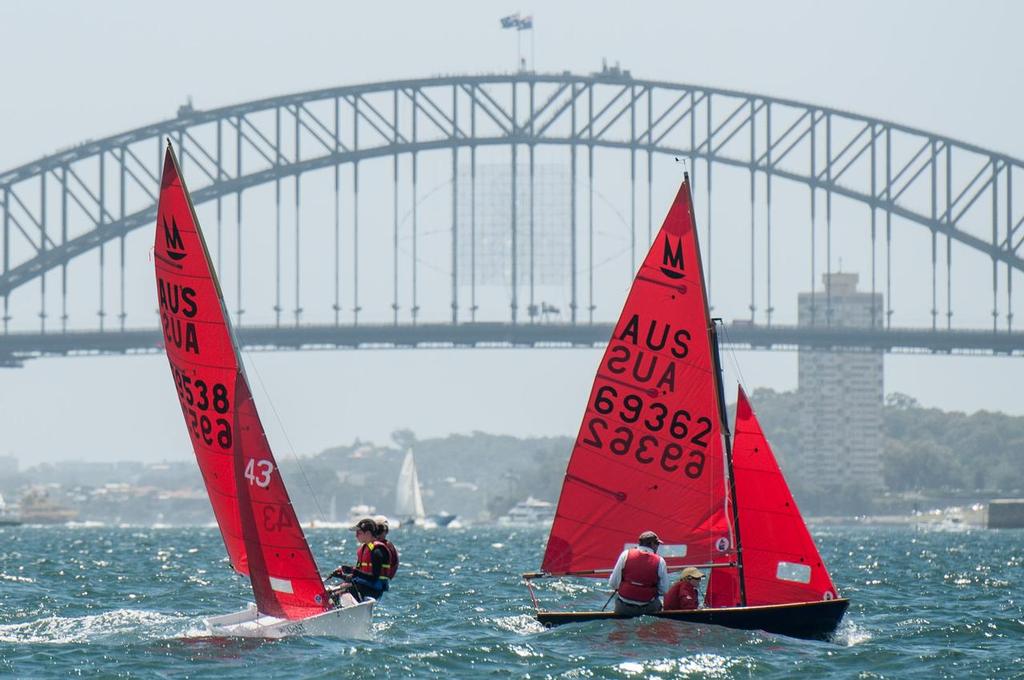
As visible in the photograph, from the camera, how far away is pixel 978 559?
1652 inches

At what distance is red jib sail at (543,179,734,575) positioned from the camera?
19.7 m

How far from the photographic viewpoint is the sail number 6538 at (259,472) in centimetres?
1877

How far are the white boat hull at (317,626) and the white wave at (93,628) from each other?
0.76m

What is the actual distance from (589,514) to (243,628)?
122 inches

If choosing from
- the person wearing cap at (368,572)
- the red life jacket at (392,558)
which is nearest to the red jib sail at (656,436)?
the red life jacket at (392,558)

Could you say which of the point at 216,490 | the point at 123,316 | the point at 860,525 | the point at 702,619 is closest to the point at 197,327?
the point at 216,490

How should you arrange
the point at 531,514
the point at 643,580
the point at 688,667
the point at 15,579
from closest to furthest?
the point at 688,667
the point at 643,580
the point at 15,579
the point at 531,514

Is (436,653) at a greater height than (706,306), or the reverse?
(706,306)

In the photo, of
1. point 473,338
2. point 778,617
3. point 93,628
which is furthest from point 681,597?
point 473,338

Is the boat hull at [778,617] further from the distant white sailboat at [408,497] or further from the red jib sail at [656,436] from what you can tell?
the distant white sailboat at [408,497]

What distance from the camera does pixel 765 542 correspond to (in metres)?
19.6

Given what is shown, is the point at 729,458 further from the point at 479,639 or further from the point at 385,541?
the point at 385,541

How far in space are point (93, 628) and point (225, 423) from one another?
3.04m

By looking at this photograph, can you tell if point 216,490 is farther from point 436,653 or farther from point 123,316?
point 123,316
